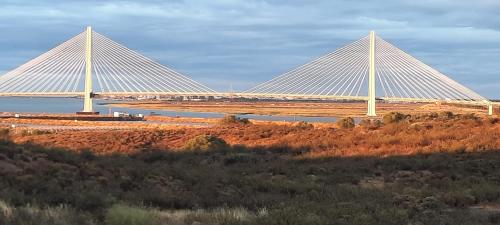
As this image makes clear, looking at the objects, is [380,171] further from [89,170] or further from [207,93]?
[207,93]

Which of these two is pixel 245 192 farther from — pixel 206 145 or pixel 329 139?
pixel 329 139

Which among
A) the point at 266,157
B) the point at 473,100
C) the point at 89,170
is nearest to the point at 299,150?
the point at 266,157

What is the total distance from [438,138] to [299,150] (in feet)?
22.0

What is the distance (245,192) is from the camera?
13750 mm

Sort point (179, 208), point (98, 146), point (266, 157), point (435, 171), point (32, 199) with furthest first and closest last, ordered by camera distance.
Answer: point (98, 146), point (266, 157), point (435, 171), point (179, 208), point (32, 199)

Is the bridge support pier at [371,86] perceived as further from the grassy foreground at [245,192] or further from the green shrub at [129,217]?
the green shrub at [129,217]

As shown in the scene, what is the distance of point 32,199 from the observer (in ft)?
32.8

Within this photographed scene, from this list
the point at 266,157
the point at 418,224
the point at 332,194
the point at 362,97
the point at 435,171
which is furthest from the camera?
the point at 362,97

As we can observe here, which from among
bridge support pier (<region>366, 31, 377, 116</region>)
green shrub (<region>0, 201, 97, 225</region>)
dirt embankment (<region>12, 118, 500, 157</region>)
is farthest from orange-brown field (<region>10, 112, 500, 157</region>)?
bridge support pier (<region>366, 31, 377, 116</region>)

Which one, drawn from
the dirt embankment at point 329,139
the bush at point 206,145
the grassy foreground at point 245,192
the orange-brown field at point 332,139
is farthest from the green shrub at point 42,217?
the bush at point 206,145

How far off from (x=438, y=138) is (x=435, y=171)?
8.85 m

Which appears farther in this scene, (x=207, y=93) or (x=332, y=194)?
(x=207, y=93)

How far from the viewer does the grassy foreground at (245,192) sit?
866cm

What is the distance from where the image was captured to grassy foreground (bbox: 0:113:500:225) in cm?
866
